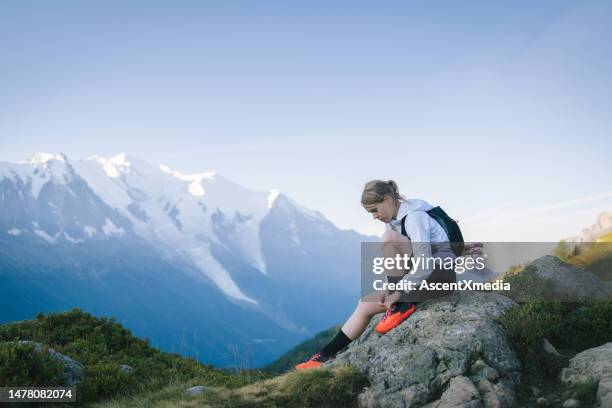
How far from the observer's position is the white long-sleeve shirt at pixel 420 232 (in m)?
8.53

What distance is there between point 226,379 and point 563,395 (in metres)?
6.46

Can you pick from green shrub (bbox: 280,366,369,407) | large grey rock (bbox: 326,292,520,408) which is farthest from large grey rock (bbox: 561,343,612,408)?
green shrub (bbox: 280,366,369,407)

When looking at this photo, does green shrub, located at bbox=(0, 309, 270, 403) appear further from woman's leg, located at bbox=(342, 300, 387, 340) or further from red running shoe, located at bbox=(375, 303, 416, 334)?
red running shoe, located at bbox=(375, 303, 416, 334)

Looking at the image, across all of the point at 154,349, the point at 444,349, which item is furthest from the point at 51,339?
the point at 444,349

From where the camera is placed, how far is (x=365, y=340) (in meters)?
10.1

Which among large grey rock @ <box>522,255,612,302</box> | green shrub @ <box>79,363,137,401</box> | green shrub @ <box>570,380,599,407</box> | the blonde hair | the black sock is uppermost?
the blonde hair

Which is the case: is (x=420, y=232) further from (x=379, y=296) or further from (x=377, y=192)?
(x=379, y=296)

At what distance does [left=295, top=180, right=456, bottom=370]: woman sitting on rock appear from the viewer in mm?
8617

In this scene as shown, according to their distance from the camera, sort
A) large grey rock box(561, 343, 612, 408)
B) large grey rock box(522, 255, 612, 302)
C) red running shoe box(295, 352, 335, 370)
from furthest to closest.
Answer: large grey rock box(522, 255, 612, 302) < red running shoe box(295, 352, 335, 370) < large grey rock box(561, 343, 612, 408)

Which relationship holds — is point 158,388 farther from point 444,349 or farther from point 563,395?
point 563,395

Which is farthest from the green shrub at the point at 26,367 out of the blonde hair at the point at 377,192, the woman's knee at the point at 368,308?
the blonde hair at the point at 377,192

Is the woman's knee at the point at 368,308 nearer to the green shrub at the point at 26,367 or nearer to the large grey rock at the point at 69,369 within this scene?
the large grey rock at the point at 69,369

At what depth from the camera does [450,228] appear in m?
8.98

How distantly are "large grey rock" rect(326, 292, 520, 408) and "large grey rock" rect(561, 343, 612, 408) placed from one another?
0.74 metres
